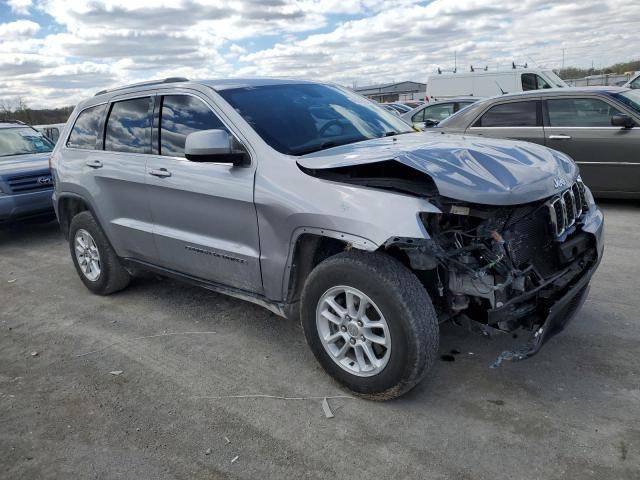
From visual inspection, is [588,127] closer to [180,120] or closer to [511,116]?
[511,116]

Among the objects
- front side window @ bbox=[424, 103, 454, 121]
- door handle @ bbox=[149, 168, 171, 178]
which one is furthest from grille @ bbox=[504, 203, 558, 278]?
front side window @ bbox=[424, 103, 454, 121]

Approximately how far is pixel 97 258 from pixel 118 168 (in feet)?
3.59

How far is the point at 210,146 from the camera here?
340 cm

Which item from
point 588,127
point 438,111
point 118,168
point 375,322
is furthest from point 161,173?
point 438,111

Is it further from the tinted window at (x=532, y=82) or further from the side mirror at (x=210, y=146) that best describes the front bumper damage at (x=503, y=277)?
the tinted window at (x=532, y=82)

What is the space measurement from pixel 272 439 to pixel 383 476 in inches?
25.6

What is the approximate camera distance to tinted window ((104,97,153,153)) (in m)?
4.41

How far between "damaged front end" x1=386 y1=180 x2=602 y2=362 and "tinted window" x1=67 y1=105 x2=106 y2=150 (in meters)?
3.24

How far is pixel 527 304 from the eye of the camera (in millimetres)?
3080

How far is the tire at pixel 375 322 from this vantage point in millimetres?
2912

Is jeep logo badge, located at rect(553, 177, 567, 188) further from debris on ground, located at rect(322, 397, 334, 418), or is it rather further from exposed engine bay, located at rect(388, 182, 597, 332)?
debris on ground, located at rect(322, 397, 334, 418)

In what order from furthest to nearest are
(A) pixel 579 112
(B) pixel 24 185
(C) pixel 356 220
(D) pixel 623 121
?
(B) pixel 24 185, (A) pixel 579 112, (D) pixel 623 121, (C) pixel 356 220

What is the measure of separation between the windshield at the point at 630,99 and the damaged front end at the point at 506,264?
4865 mm

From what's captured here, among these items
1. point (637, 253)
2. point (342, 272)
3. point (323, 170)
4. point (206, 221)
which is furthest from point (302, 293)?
point (637, 253)
